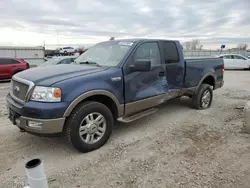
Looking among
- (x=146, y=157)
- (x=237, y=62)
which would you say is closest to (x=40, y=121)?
(x=146, y=157)

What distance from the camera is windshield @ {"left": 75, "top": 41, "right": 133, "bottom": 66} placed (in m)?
4.02

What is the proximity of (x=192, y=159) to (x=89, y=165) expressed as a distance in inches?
60.5

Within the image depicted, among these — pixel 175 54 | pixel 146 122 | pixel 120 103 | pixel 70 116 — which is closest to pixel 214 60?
pixel 175 54

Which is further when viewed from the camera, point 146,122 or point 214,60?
point 214,60

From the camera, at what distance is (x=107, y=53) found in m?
4.30

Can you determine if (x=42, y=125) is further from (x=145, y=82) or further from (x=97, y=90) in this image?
(x=145, y=82)

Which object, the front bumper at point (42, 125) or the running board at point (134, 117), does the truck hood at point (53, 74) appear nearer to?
the front bumper at point (42, 125)

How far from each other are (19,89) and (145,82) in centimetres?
220

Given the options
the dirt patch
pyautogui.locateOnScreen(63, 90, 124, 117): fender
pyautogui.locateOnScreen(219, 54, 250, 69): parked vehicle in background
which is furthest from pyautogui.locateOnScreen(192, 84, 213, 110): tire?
pyautogui.locateOnScreen(219, 54, 250, 69): parked vehicle in background

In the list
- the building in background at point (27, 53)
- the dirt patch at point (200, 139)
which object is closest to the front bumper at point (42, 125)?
the dirt patch at point (200, 139)

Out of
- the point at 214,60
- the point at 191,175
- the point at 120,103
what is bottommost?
the point at 191,175

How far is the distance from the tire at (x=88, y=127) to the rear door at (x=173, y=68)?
1811 millimetres

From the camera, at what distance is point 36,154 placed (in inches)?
135

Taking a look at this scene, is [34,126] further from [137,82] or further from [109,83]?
[137,82]
